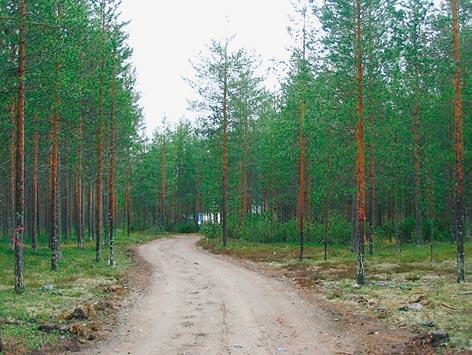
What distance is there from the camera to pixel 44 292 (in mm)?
15414

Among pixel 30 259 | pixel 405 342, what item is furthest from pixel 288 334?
pixel 30 259

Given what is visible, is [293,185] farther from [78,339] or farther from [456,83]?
[78,339]

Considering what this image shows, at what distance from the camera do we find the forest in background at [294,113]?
16.5 metres

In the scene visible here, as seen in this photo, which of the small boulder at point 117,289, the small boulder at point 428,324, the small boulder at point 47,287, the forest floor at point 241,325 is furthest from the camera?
the small boulder at point 117,289

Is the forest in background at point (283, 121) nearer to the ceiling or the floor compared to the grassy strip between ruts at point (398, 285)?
nearer to the ceiling

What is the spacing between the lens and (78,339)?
10398mm

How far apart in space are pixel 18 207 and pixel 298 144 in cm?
1690

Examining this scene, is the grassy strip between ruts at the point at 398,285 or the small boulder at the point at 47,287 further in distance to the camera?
the small boulder at the point at 47,287

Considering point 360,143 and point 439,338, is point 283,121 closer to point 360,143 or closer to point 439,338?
point 360,143

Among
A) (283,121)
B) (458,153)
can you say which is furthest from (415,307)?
(283,121)

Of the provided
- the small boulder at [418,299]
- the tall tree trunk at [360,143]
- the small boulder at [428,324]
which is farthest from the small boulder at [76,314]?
the tall tree trunk at [360,143]

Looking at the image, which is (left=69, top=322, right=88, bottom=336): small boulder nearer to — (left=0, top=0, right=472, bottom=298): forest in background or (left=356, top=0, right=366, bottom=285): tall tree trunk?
(left=0, top=0, right=472, bottom=298): forest in background

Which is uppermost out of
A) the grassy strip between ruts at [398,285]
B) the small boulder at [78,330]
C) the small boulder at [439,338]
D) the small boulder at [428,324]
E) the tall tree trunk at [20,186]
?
the tall tree trunk at [20,186]

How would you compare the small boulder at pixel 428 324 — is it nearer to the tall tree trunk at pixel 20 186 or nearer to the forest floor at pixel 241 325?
the forest floor at pixel 241 325
